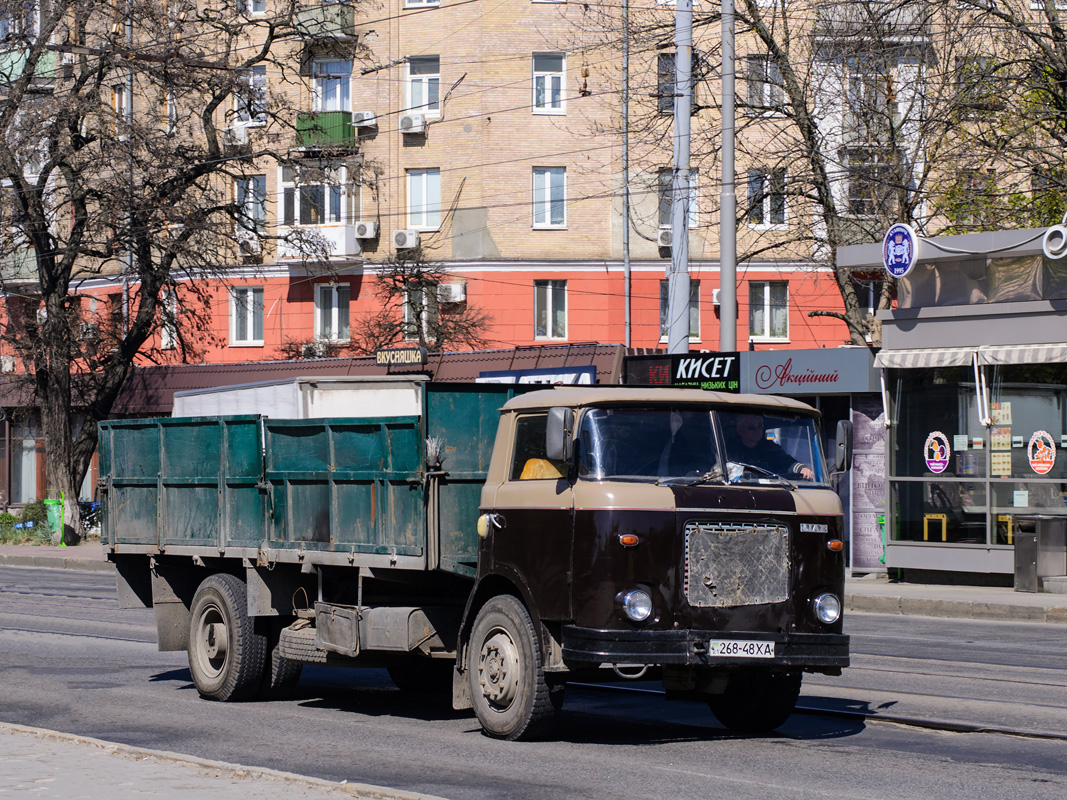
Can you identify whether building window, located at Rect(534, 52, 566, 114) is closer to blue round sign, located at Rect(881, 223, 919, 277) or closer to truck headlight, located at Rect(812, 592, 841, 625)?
blue round sign, located at Rect(881, 223, 919, 277)

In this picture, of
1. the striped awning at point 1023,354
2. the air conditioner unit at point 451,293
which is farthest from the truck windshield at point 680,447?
the air conditioner unit at point 451,293

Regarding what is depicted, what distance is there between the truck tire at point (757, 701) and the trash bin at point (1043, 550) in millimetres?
12493

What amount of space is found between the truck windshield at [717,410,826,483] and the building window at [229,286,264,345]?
38.1 m

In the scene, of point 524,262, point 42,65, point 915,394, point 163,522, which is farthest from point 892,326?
point 42,65

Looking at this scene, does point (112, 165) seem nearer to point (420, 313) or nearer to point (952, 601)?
point (420, 313)

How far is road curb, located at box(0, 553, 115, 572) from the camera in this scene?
29.9m

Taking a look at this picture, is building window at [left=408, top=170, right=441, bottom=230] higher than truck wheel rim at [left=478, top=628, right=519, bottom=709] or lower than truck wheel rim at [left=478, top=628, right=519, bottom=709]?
higher

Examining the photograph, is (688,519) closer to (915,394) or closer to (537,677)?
(537,677)

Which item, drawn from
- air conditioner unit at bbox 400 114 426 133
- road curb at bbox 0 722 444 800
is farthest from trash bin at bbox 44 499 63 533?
road curb at bbox 0 722 444 800

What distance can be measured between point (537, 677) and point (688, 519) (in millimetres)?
1299

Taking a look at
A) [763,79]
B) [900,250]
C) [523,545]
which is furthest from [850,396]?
[523,545]

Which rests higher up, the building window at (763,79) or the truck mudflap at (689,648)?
the building window at (763,79)

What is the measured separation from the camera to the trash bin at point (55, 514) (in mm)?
35750

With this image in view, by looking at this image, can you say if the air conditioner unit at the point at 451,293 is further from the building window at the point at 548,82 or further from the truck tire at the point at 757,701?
the truck tire at the point at 757,701
